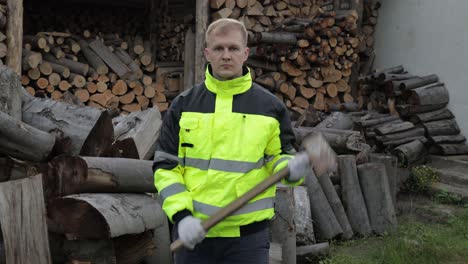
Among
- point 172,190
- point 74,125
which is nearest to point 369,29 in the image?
point 74,125

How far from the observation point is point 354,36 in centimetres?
837

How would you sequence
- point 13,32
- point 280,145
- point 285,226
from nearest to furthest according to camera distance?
point 280,145
point 285,226
point 13,32

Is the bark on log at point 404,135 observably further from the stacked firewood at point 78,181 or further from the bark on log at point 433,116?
the stacked firewood at point 78,181

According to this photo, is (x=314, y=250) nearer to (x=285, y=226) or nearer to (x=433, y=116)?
(x=285, y=226)

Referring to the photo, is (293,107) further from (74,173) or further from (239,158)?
(239,158)

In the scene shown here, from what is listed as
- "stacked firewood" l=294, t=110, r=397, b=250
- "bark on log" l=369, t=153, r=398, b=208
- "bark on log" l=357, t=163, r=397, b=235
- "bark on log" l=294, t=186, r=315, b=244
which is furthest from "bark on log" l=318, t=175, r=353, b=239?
"bark on log" l=369, t=153, r=398, b=208

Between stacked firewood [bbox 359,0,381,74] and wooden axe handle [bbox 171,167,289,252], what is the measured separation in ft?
24.9

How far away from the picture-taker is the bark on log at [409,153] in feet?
22.9

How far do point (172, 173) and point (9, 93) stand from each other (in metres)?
2.33

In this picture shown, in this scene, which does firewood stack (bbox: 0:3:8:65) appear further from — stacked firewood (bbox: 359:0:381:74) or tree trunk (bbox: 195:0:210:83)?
stacked firewood (bbox: 359:0:381:74)

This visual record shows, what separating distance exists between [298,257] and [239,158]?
2.52 metres

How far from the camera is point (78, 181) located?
3576 millimetres

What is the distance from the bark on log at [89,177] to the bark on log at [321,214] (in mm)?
1949

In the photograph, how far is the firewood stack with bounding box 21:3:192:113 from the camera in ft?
24.5
